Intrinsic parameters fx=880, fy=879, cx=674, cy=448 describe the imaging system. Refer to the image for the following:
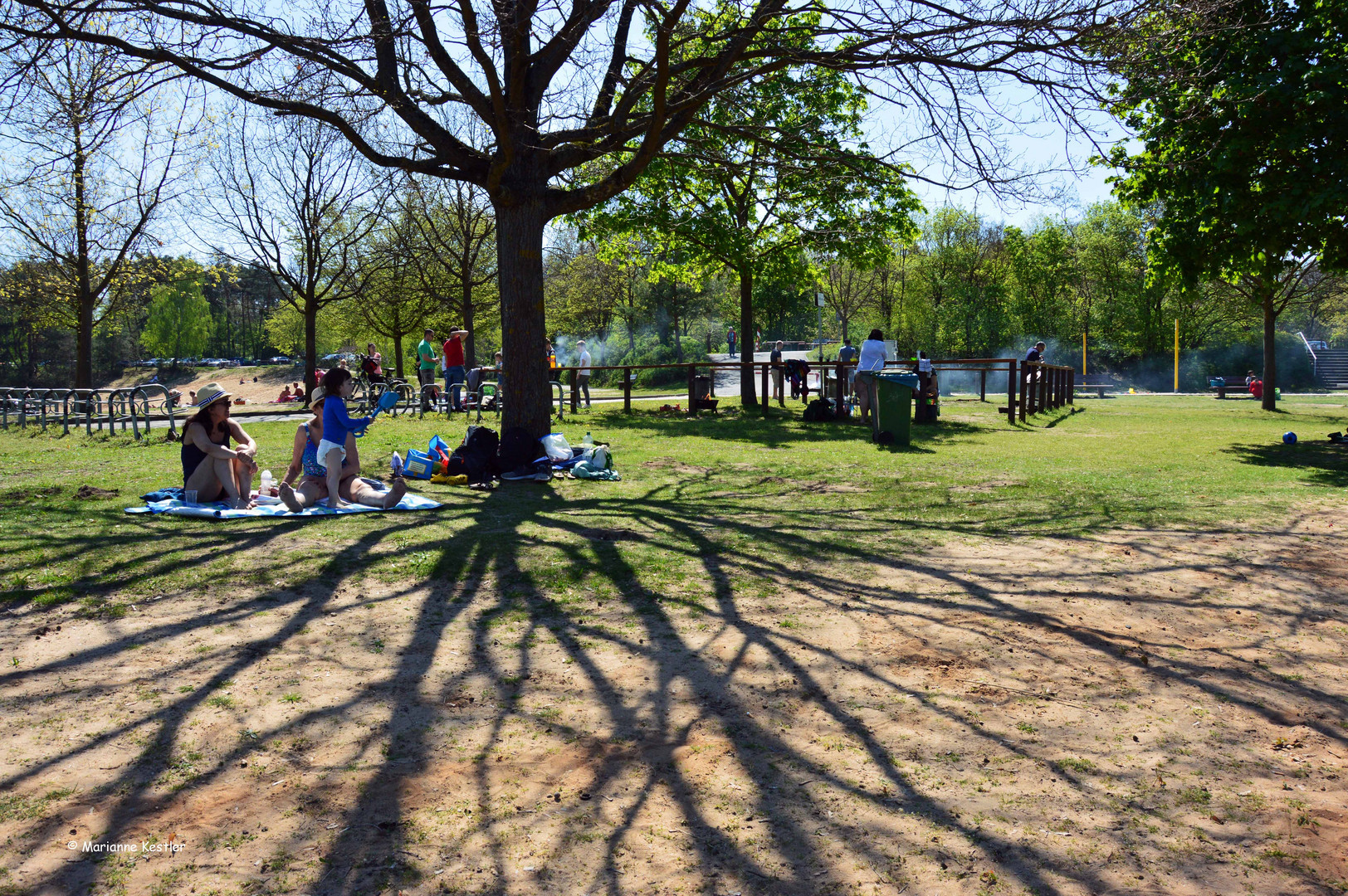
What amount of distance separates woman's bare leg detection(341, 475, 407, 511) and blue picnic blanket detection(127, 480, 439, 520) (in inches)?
2.7

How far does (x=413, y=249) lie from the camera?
32.2 m

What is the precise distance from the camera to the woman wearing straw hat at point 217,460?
798cm

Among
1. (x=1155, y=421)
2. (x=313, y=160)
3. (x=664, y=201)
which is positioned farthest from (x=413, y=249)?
(x=1155, y=421)

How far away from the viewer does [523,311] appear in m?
10.6

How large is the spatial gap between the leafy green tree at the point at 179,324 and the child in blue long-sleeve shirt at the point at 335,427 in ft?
243

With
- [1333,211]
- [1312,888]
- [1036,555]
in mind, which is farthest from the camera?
[1333,211]

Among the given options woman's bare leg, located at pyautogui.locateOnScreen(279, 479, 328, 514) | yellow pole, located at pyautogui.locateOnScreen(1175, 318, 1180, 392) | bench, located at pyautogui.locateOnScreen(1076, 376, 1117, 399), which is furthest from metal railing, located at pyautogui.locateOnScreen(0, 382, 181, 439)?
yellow pole, located at pyautogui.locateOnScreen(1175, 318, 1180, 392)

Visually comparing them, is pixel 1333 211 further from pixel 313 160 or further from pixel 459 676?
pixel 313 160

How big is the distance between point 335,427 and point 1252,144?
1284 cm

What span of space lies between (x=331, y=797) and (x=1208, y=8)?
9.16m

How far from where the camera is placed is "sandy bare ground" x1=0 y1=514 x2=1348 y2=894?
2.74 m

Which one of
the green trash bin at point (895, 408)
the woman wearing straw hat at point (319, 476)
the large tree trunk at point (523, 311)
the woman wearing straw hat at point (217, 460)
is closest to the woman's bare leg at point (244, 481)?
the woman wearing straw hat at point (217, 460)

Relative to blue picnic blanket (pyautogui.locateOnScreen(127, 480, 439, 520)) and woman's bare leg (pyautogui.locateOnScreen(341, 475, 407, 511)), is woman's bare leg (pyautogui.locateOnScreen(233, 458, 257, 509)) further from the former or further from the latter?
woman's bare leg (pyautogui.locateOnScreen(341, 475, 407, 511))

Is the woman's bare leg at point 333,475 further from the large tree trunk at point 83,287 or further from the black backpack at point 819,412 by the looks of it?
the large tree trunk at point 83,287
